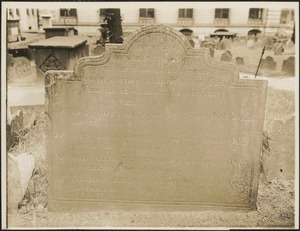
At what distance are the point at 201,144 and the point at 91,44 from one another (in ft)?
17.2

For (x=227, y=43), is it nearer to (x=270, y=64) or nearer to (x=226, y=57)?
(x=226, y=57)

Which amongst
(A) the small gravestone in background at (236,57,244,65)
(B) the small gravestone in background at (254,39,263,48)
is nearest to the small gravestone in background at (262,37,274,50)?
(B) the small gravestone in background at (254,39,263,48)

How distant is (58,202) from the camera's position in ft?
12.5

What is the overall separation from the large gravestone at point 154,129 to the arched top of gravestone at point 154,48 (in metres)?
0.01

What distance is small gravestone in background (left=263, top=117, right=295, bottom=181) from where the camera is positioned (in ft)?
13.6

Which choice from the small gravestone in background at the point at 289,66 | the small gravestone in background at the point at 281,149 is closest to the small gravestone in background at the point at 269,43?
the small gravestone in background at the point at 289,66

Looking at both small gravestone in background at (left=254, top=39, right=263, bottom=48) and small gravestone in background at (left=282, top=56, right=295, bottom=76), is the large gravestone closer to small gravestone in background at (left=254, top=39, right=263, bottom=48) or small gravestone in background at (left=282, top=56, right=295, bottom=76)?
small gravestone in background at (left=282, top=56, right=295, bottom=76)

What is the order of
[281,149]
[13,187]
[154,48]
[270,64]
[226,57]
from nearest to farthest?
[154,48] < [13,187] < [281,149] < [270,64] < [226,57]

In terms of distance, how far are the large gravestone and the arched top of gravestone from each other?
0.04ft

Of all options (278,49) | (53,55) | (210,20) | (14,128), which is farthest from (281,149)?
(210,20)

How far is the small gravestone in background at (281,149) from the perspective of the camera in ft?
13.6

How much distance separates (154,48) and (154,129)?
102 centimetres

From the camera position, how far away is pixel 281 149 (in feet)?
13.8

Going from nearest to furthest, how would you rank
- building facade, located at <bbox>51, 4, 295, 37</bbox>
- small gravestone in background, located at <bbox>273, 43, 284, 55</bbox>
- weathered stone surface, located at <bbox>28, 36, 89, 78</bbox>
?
weathered stone surface, located at <bbox>28, 36, 89, 78</bbox>
building facade, located at <bbox>51, 4, 295, 37</bbox>
small gravestone in background, located at <bbox>273, 43, 284, 55</bbox>
